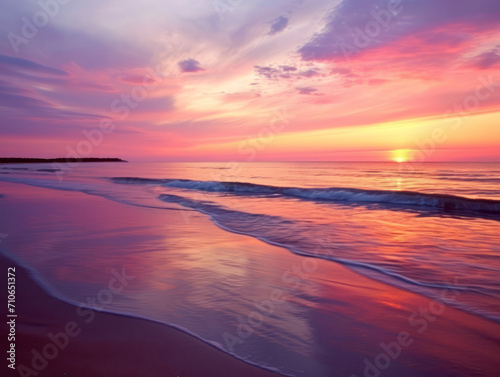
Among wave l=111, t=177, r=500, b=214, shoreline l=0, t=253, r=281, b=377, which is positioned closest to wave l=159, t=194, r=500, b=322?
shoreline l=0, t=253, r=281, b=377

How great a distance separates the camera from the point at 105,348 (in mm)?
3289

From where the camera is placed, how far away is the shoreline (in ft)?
9.66

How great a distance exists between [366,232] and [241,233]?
361 centimetres

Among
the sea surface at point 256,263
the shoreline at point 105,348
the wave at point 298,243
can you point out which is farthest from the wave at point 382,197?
the shoreline at point 105,348

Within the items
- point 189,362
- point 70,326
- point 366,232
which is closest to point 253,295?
point 189,362

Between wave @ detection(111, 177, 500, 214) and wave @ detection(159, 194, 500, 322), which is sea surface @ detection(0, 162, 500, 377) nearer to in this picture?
wave @ detection(159, 194, 500, 322)

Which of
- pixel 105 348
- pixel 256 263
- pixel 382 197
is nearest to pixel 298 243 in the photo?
pixel 256 263

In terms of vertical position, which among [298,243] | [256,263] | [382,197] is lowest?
[256,263]

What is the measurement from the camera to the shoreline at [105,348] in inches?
116

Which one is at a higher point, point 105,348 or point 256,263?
point 256,263

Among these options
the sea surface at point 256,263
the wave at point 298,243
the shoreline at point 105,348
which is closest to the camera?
the shoreline at point 105,348

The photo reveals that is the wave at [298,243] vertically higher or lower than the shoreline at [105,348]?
higher

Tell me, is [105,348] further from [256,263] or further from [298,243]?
[298,243]

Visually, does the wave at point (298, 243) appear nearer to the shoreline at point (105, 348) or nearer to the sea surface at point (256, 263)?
the sea surface at point (256, 263)
